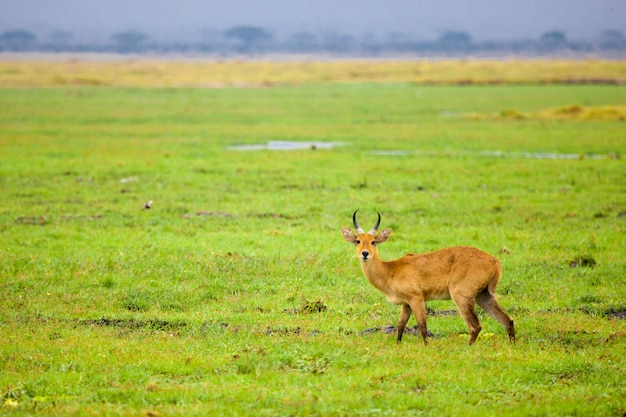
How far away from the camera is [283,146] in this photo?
37000mm

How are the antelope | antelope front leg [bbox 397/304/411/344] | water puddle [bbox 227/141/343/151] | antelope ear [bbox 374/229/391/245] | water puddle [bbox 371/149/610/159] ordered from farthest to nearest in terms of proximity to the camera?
water puddle [bbox 227/141/343/151]
water puddle [bbox 371/149/610/159]
antelope ear [bbox 374/229/391/245]
antelope front leg [bbox 397/304/411/344]
the antelope

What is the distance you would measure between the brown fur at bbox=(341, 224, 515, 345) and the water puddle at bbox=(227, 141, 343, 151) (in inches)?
955

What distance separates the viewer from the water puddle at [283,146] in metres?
35.1

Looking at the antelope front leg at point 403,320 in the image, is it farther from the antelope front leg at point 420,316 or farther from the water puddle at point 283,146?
the water puddle at point 283,146

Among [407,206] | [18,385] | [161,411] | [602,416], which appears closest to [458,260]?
[602,416]

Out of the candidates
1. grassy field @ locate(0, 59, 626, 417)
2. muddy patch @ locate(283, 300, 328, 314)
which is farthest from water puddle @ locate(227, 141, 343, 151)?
muddy patch @ locate(283, 300, 328, 314)

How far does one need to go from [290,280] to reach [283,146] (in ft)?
78.9

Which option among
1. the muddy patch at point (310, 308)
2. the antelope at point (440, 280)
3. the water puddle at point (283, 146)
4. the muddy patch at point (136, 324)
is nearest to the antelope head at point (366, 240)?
the antelope at point (440, 280)

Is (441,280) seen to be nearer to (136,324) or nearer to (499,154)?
(136,324)

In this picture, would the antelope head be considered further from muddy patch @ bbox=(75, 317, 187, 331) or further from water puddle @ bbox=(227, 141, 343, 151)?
water puddle @ bbox=(227, 141, 343, 151)

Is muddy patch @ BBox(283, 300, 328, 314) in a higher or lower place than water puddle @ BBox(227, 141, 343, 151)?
higher

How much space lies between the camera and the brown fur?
32.1 feet

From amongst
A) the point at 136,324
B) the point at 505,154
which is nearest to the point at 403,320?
the point at 136,324

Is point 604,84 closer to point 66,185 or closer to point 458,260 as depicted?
point 66,185
